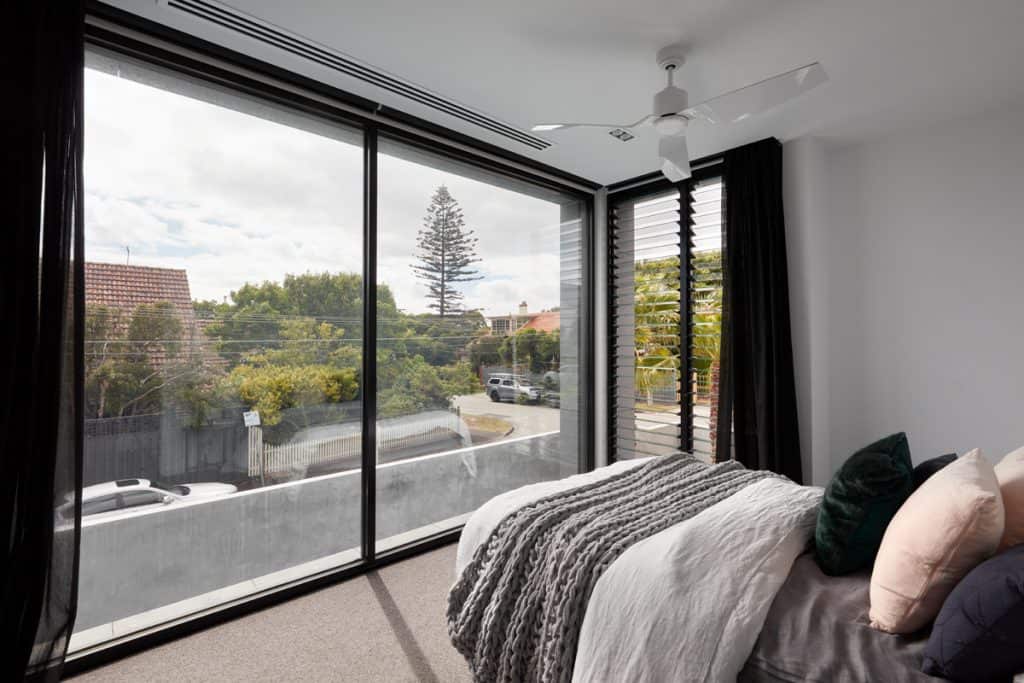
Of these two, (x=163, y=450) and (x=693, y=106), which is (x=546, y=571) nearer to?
(x=163, y=450)

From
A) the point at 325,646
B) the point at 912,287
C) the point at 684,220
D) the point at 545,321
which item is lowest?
the point at 325,646

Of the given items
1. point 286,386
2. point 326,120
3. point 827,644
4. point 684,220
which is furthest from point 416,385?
point 827,644

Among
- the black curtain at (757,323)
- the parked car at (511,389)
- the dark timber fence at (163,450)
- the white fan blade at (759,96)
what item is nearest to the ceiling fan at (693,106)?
the white fan blade at (759,96)

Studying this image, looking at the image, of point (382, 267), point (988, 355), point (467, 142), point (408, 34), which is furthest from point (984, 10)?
point (382, 267)

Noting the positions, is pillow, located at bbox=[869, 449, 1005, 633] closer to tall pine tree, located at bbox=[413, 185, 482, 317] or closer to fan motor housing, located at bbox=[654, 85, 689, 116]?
fan motor housing, located at bbox=[654, 85, 689, 116]

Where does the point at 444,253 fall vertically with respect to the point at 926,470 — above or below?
above

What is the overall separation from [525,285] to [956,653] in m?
3.16

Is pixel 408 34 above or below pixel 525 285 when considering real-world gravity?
above

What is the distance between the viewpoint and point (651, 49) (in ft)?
7.39

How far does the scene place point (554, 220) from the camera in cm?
418

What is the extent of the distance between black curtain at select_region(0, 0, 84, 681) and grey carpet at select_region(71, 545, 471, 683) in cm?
46

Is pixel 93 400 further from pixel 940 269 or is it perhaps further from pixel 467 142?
pixel 940 269

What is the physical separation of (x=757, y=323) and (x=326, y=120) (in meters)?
2.85

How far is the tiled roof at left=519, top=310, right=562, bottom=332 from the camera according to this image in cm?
398
